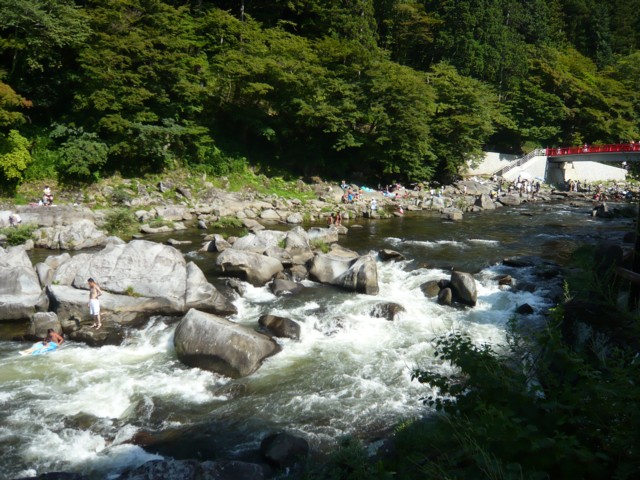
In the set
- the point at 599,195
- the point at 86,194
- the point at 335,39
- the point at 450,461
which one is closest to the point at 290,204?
the point at 86,194

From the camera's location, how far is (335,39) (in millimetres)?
36812

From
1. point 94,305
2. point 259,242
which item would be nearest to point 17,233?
point 94,305

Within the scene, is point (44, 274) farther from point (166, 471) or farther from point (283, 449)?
point (283, 449)

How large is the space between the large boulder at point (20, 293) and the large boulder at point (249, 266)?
5653 millimetres

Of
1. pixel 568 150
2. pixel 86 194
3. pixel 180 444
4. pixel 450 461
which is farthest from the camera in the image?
pixel 568 150

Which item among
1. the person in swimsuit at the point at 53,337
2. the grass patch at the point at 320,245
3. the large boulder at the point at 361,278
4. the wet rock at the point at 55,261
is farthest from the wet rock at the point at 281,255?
the person in swimsuit at the point at 53,337

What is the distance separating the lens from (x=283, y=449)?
719cm

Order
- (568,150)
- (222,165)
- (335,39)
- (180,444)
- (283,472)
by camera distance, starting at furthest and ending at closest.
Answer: (568,150), (335,39), (222,165), (180,444), (283,472)

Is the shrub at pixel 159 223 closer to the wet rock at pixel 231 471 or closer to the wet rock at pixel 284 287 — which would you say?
the wet rock at pixel 284 287

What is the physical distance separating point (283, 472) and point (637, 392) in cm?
520

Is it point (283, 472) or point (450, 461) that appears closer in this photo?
point (450, 461)

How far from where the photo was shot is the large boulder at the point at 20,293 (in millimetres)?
12438

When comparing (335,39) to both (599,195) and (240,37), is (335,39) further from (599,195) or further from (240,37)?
(599,195)

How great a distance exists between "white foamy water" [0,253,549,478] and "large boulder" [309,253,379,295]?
65.0 inches
